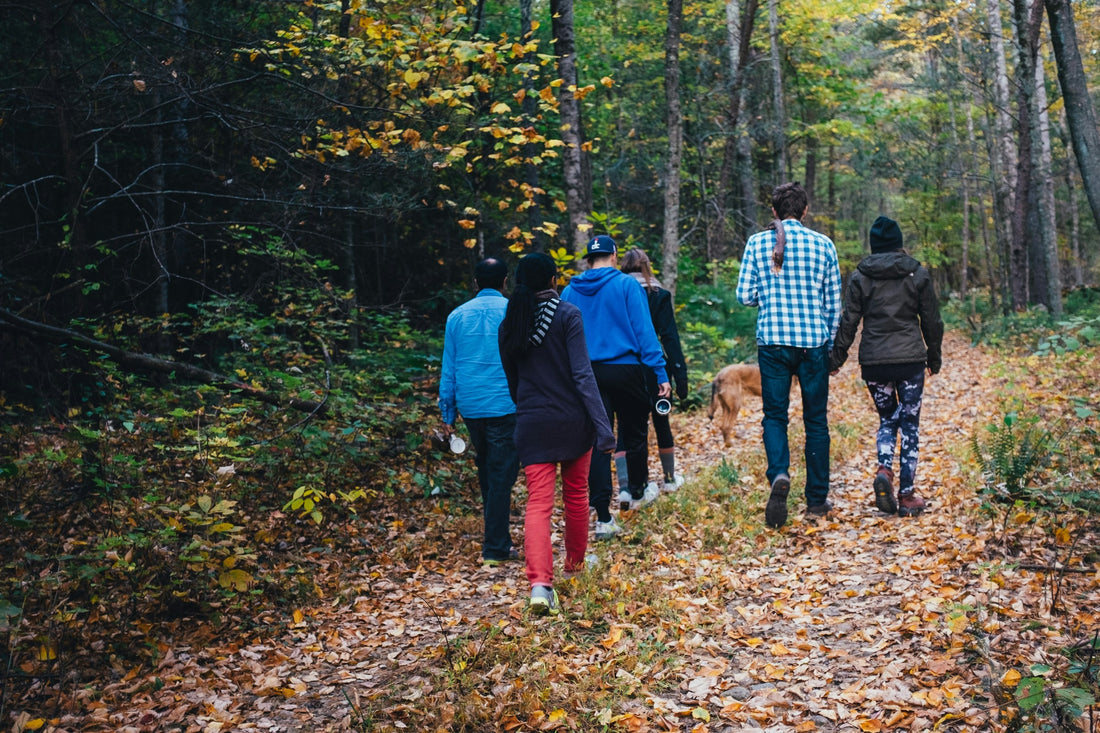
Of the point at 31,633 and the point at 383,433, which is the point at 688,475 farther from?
the point at 31,633

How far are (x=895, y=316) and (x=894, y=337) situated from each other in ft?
0.54

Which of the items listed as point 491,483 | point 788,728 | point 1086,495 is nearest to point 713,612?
point 788,728

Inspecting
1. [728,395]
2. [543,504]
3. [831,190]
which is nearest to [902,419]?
[543,504]

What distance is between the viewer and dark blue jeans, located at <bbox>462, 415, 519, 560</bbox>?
→ 5926 mm

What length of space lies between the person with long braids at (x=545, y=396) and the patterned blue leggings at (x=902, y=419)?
270cm

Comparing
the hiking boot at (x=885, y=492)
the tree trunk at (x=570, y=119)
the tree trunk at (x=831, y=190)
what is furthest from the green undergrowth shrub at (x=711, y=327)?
the tree trunk at (x=831, y=190)

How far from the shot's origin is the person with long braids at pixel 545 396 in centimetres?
469

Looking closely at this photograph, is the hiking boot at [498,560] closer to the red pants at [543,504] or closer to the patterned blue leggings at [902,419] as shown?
the red pants at [543,504]

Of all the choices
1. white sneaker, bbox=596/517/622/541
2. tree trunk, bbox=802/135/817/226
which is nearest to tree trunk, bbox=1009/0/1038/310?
tree trunk, bbox=802/135/817/226

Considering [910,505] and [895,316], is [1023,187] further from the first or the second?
[910,505]

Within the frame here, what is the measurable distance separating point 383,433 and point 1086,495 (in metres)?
6.53

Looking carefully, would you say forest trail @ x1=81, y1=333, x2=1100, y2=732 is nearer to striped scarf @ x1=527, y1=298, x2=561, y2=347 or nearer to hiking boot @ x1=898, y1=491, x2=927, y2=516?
hiking boot @ x1=898, y1=491, x2=927, y2=516

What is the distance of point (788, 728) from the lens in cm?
337

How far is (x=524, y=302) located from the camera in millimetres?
4688
